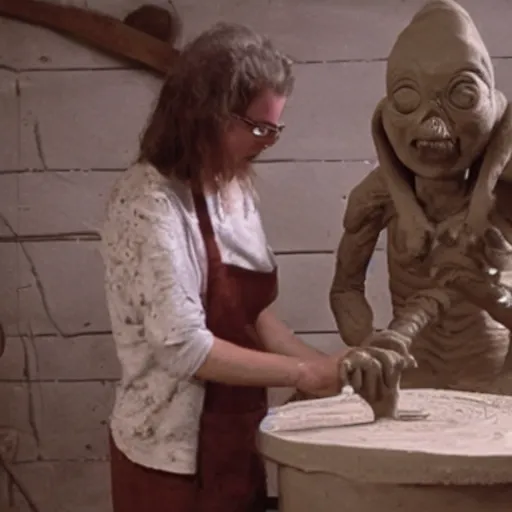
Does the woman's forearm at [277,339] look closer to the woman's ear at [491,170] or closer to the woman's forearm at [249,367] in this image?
the woman's forearm at [249,367]

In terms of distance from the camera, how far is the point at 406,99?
1.34 meters

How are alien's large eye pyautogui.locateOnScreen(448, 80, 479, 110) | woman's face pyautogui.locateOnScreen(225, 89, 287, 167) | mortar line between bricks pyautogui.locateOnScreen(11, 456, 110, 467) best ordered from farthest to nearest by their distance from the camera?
1. mortar line between bricks pyautogui.locateOnScreen(11, 456, 110, 467)
2. woman's face pyautogui.locateOnScreen(225, 89, 287, 167)
3. alien's large eye pyautogui.locateOnScreen(448, 80, 479, 110)

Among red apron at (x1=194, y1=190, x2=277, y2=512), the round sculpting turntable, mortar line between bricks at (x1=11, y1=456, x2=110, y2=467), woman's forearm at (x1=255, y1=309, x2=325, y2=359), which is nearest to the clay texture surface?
the round sculpting turntable

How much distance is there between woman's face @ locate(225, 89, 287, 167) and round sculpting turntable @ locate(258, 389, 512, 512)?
39 centimetres

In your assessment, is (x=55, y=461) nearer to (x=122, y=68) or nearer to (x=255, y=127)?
(x=122, y=68)

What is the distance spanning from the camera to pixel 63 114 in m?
2.04

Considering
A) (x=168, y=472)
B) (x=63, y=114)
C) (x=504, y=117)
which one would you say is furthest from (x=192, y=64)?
(x=63, y=114)

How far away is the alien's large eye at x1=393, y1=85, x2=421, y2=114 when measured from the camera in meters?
1.34

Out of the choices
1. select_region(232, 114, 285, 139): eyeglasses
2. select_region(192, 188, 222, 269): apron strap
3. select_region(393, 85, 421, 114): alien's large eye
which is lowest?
select_region(192, 188, 222, 269): apron strap

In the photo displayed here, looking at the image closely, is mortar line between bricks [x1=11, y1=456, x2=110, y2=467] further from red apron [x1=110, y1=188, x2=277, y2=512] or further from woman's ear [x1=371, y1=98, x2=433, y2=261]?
woman's ear [x1=371, y1=98, x2=433, y2=261]

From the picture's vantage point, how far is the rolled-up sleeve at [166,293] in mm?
1324

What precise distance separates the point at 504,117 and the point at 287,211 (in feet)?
2.29

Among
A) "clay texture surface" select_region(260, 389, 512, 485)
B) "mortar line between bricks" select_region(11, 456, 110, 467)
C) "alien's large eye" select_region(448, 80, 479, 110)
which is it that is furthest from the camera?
"mortar line between bricks" select_region(11, 456, 110, 467)

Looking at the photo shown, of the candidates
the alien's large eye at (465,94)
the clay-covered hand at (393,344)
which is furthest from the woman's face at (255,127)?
the clay-covered hand at (393,344)
